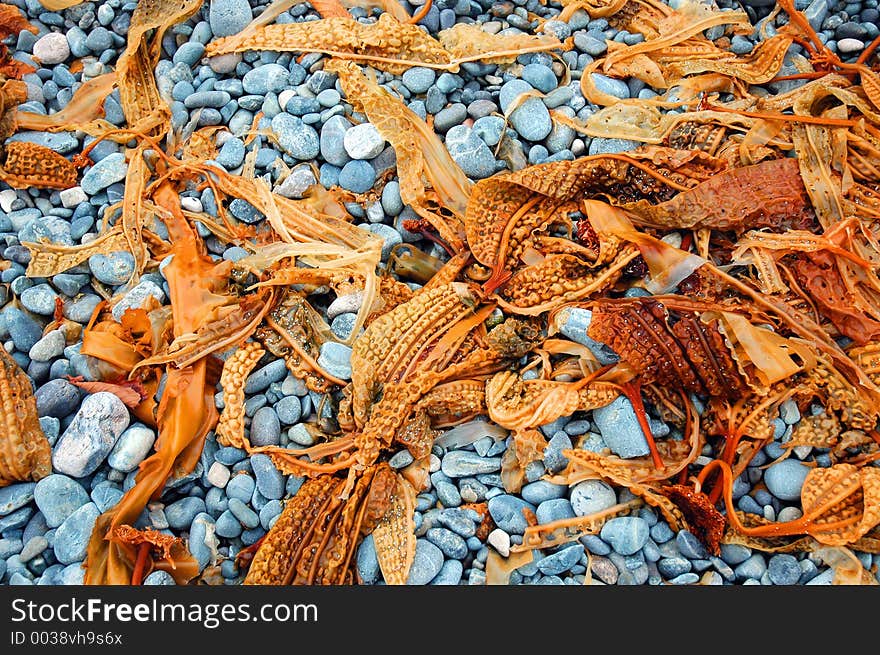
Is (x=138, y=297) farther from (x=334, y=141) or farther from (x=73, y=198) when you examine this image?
(x=334, y=141)

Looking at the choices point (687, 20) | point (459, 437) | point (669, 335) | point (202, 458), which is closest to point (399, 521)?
point (459, 437)

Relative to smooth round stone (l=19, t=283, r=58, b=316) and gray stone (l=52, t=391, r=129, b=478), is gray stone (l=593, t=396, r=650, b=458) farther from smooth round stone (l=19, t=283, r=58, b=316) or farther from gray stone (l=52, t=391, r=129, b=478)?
smooth round stone (l=19, t=283, r=58, b=316)

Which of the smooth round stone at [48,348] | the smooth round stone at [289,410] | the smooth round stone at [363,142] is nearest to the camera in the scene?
the smooth round stone at [289,410]

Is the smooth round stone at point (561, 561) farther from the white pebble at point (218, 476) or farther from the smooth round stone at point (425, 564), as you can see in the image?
the white pebble at point (218, 476)

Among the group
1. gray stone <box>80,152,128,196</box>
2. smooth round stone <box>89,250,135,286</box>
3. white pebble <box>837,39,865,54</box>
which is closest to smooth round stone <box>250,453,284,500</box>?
smooth round stone <box>89,250,135,286</box>

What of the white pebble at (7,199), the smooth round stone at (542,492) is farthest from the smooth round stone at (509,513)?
the white pebble at (7,199)

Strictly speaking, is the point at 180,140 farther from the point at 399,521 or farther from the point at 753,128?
the point at 753,128
